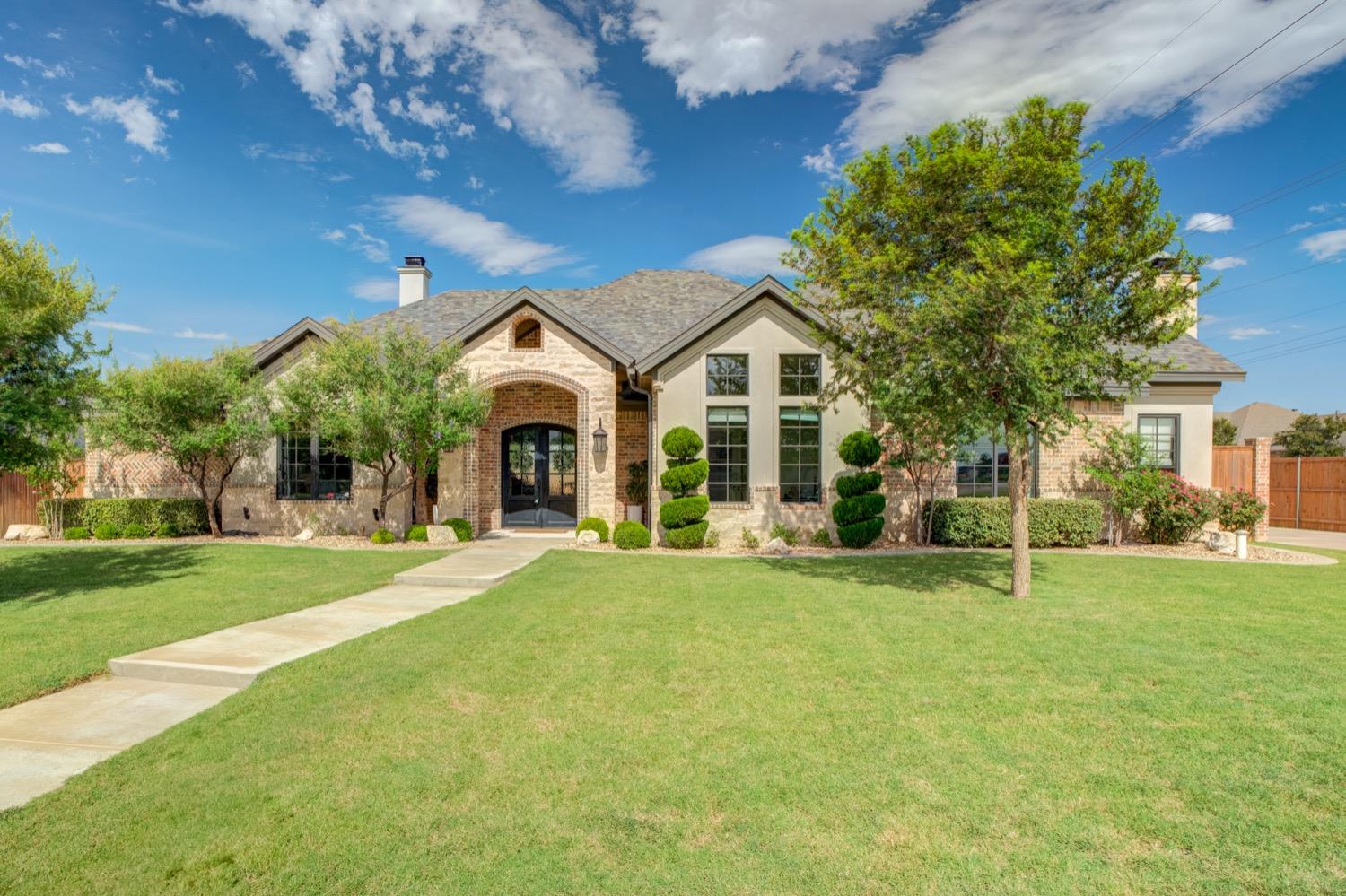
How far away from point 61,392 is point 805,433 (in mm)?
12508

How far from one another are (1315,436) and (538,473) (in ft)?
107

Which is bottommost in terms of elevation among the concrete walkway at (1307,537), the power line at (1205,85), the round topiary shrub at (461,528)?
the concrete walkway at (1307,537)

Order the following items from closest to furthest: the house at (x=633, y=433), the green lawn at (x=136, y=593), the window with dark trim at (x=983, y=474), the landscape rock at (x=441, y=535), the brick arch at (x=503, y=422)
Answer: the green lawn at (x=136, y=593), the landscape rock at (x=441, y=535), the house at (x=633, y=433), the window with dark trim at (x=983, y=474), the brick arch at (x=503, y=422)

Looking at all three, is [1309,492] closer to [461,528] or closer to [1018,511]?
[1018,511]

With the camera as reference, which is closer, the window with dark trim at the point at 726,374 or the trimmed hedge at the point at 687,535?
the trimmed hedge at the point at 687,535

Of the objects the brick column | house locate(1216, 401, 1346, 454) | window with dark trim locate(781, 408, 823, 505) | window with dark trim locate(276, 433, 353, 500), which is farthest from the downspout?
house locate(1216, 401, 1346, 454)

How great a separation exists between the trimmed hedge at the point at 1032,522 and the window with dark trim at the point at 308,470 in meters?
14.3

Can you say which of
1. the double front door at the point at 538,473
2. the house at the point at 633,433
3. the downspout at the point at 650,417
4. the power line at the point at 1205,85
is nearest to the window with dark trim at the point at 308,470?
the house at the point at 633,433

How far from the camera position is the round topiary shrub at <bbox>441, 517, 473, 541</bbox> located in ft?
48.0

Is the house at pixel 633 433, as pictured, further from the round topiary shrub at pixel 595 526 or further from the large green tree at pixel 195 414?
the large green tree at pixel 195 414

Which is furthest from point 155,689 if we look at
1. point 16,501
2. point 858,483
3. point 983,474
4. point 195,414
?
point 16,501

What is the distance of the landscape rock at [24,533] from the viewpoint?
14.9 metres

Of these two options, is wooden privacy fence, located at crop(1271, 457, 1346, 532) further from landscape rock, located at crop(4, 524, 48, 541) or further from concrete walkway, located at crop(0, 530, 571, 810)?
landscape rock, located at crop(4, 524, 48, 541)

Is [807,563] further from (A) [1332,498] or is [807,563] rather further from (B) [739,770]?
(A) [1332,498]
